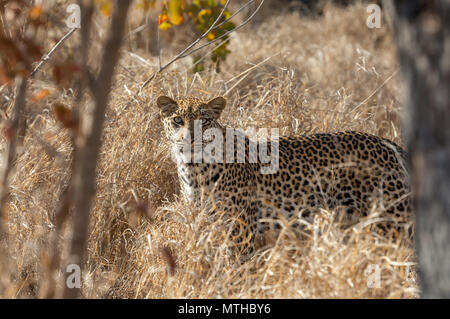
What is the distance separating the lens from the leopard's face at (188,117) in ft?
14.9

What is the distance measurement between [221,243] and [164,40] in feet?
19.7

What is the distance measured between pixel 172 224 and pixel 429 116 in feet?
7.44

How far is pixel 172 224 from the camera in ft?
14.3

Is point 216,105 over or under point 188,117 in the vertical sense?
over

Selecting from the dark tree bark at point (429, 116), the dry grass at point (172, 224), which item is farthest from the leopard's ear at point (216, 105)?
the dark tree bark at point (429, 116)

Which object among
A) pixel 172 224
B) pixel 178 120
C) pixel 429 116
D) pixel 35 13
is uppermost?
Result: pixel 35 13

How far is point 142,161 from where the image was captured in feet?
17.1

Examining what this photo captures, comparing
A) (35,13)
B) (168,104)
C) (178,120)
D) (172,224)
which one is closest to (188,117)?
(178,120)

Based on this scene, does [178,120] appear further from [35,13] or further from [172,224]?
[35,13]

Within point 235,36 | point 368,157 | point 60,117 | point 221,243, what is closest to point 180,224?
point 221,243

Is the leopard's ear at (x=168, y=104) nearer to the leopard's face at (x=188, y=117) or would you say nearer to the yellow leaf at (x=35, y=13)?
the leopard's face at (x=188, y=117)

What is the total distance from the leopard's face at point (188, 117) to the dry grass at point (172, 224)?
0.47 metres

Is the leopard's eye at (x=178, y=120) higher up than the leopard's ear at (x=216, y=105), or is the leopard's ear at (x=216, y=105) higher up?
the leopard's ear at (x=216, y=105)
